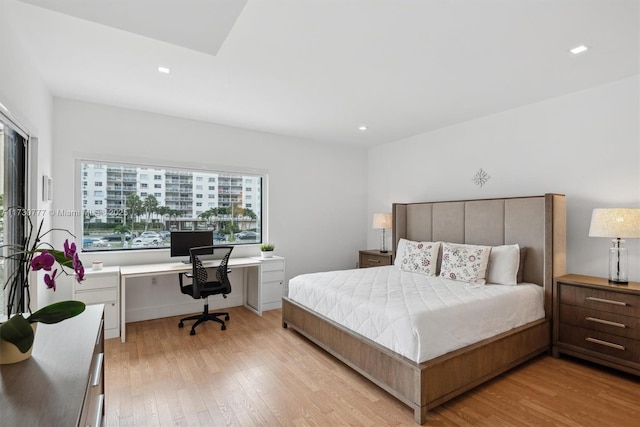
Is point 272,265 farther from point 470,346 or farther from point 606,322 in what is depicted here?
point 606,322

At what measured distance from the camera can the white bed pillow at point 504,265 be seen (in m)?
3.30

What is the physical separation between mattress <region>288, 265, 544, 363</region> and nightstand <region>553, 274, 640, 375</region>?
0.20 m

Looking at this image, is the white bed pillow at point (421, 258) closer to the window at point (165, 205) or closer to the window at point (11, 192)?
the window at point (165, 205)

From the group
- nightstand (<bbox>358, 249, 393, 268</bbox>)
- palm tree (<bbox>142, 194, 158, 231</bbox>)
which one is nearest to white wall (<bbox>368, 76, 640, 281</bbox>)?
nightstand (<bbox>358, 249, 393, 268</bbox>)

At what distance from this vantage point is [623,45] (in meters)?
2.43

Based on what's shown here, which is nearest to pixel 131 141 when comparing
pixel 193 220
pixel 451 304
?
pixel 193 220

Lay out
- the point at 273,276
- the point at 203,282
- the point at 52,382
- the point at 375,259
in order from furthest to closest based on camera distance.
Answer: the point at 375,259, the point at 273,276, the point at 203,282, the point at 52,382

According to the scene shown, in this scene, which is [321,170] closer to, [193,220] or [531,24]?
[193,220]

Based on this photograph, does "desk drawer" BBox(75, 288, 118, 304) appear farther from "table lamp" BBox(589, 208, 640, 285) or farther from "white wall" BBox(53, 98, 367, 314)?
"table lamp" BBox(589, 208, 640, 285)

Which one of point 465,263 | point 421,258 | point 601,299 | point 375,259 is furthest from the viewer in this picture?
point 375,259

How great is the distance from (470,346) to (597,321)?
133 cm

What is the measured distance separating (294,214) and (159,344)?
2567mm

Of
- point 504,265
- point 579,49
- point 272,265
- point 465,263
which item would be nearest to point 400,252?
point 465,263

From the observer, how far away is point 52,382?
1085 millimetres
